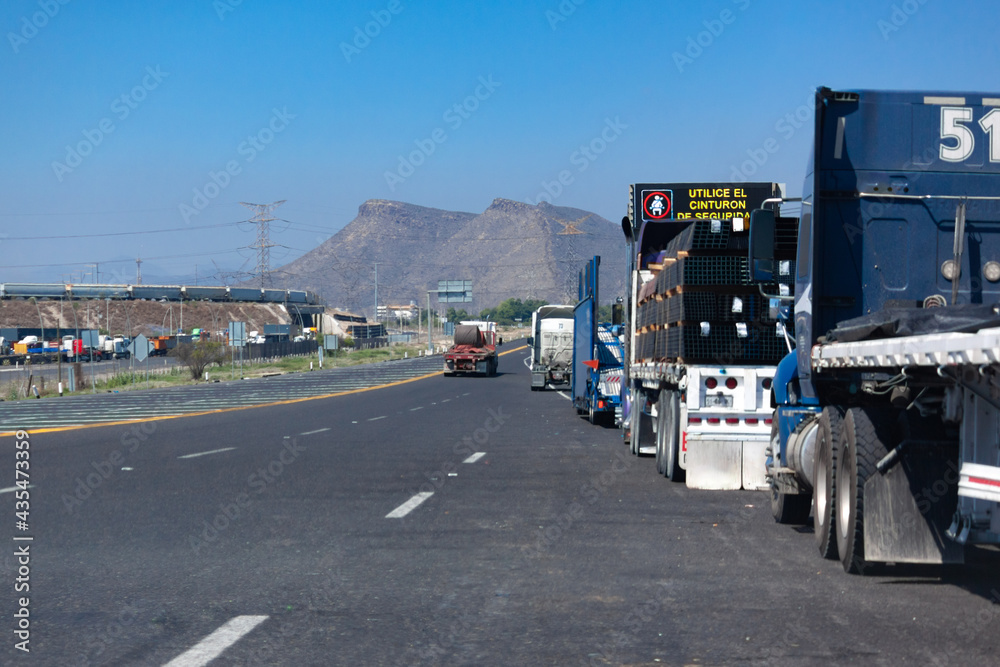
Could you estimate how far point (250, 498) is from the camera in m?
11.8

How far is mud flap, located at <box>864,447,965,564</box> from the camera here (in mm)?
7133

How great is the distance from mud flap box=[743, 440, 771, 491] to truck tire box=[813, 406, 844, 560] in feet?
11.8

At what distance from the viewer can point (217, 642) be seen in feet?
19.1

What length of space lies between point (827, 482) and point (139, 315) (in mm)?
162447

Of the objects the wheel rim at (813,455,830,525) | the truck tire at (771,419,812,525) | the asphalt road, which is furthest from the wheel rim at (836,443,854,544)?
the truck tire at (771,419,812,525)

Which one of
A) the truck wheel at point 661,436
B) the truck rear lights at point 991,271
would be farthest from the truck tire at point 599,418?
the truck rear lights at point 991,271

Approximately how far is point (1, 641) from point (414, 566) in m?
2.93

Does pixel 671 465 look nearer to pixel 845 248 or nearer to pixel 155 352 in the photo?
pixel 845 248

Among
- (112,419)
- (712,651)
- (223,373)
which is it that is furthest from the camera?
(223,373)

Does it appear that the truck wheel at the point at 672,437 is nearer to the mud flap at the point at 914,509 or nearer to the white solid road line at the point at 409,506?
the white solid road line at the point at 409,506

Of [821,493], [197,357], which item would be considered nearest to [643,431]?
[821,493]

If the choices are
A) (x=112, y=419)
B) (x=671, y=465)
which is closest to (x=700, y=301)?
(x=671, y=465)

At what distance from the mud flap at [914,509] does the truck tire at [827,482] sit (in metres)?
0.69

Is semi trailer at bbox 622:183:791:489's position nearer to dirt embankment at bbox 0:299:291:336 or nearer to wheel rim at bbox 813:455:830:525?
wheel rim at bbox 813:455:830:525
